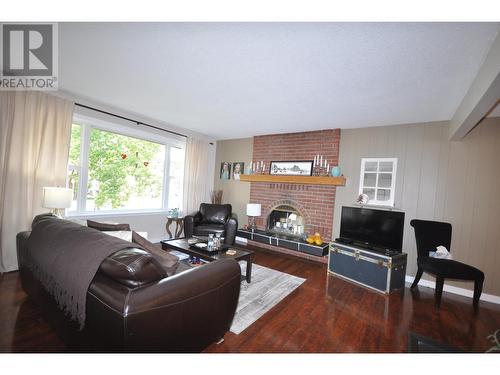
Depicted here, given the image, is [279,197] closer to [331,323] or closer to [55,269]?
[331,323]

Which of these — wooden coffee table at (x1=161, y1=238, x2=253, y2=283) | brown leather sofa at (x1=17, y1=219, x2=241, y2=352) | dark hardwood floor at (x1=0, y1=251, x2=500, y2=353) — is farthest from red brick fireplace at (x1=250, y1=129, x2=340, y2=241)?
brown leather sofa at (x1=17, y1=219, x2=241, y2=352)

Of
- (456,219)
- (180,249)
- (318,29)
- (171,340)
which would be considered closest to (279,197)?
(180,249)

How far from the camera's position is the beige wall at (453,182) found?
2785mm

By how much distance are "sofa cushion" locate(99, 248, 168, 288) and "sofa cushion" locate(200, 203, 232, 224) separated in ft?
11.0

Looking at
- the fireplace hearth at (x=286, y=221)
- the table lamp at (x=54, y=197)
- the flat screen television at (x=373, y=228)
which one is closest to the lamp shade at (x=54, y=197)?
the table lamp at (x=54, y=197)

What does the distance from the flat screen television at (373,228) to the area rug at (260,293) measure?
1.10m

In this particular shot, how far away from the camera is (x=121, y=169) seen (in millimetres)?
4012

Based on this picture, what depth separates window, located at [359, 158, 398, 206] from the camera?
345 cm

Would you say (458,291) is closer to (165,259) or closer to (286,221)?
(286,221)

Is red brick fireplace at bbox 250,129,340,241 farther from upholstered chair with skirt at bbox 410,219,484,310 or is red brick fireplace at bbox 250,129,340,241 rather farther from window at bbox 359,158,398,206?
upholstered chair with skirt at bbox 410,219,484,310

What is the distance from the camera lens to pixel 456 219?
300 cm

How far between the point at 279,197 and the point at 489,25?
355 centimetres

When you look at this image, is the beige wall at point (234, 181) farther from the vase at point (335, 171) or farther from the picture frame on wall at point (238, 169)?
the vase at point (335, 171)
